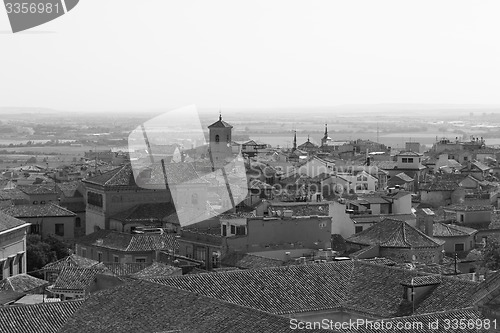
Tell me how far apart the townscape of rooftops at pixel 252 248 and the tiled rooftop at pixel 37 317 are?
33 millimetres

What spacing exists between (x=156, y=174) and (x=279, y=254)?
1134 cm

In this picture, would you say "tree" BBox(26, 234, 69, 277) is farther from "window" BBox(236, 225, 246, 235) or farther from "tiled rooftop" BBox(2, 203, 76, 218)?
"window" BBox(236, 225, 246, 235)

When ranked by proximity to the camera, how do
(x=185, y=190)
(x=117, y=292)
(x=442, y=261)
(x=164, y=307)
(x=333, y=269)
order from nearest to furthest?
(x=164, y=307) < (x=117, y=292) < (x=333, y=269) < (x=442, y=261) < (x=185, y=190)

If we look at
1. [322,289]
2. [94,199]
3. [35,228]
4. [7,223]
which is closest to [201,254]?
[7,223]

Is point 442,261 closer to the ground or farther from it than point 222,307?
closer to the ground

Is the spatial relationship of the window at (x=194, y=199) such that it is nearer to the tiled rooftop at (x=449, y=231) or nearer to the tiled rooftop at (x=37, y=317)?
the tiled rooftop at (x=449, y=231)

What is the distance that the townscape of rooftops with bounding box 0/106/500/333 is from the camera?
15336 mm

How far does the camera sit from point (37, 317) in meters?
17.2

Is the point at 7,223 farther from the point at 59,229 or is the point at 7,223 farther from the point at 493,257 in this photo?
the point at 493,257

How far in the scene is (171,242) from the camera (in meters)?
Result: 30.1

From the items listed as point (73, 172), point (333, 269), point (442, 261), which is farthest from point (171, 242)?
point (73, 172)

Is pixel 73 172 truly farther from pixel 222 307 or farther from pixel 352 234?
pixel 222 307

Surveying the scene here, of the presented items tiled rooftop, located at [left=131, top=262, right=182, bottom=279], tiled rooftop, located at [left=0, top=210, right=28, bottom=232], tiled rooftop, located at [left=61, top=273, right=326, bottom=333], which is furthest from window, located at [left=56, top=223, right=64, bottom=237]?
tiled rooftop, located at [left=61, top=273, right=326, bottom=333]

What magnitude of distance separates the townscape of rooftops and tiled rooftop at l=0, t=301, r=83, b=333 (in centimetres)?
3
